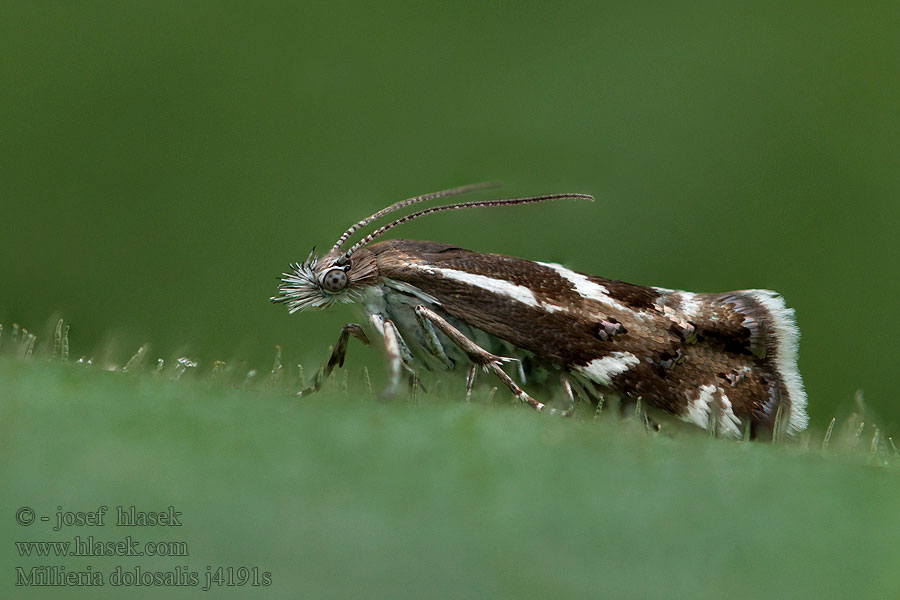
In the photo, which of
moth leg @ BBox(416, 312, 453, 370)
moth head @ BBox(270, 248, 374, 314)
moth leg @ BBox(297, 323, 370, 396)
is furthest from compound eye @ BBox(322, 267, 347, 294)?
moth leg @ BBox(416, 312, 453, 370)

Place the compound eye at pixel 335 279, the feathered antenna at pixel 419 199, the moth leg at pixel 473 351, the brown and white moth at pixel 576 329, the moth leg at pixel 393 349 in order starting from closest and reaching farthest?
the moth leg at pixel 393 349 → the moth leg at pixel 473 351 → the brown and white moth at pixel 576 329 → the feathered antenna at pixel 419 199 → the compound eye at pixel 335 279

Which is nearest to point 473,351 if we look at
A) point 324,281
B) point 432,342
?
point 432,342

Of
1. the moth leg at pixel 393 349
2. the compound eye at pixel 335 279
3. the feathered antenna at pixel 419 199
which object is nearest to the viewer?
the moth leg at pixel 393 349

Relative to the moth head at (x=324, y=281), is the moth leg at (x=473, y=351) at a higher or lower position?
lower

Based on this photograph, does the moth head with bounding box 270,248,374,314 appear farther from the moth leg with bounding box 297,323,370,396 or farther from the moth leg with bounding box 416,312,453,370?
the moth leg with bounding box 416,312,453,370

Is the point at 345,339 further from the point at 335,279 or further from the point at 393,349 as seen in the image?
the point at 393,349

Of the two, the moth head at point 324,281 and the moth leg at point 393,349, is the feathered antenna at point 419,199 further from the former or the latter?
the moth leg at point 393,349

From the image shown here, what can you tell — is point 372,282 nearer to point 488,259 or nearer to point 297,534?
point 488,259

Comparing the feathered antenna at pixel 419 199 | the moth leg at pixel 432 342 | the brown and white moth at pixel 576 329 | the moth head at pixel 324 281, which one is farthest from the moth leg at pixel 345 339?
the feathered antenna at pixel 419 199
